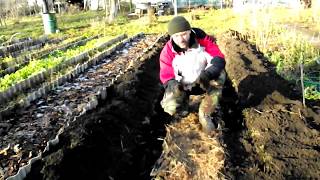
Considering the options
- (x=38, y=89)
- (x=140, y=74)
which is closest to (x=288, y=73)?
(x=140, y=74)

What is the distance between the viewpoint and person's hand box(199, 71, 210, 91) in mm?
4242

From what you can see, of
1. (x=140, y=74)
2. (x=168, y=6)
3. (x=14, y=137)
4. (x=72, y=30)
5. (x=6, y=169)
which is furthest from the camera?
(x=168, y=6)

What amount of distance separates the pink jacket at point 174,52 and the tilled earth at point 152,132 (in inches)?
28.2

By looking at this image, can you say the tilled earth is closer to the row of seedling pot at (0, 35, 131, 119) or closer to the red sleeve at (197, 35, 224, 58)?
the row of seedling pot at (0, 35, 131, 119)

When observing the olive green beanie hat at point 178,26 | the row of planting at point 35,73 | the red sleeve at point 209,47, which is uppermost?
the olive green beanie hat at point 178,26

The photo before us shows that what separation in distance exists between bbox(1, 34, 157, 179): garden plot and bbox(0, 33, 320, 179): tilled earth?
0.02 meters

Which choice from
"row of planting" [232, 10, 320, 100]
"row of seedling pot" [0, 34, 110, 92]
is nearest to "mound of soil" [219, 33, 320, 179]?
"row of planting" [232, 10, 320, 100]

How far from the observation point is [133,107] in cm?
519

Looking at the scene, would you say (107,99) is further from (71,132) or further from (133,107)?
(71,132)

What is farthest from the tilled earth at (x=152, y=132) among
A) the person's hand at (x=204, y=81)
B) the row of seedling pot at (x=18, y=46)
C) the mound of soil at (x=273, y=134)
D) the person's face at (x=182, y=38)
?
the row of seedling pot at (x=18, y=46)

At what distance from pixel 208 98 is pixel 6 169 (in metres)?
2.11

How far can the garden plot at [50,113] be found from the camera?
176 inches

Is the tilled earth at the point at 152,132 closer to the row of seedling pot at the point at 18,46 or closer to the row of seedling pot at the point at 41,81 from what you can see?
the row of seedling pot at the point at 41,81

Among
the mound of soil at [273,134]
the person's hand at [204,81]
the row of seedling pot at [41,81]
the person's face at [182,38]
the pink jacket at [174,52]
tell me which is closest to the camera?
the mound of soil at [273,134]
